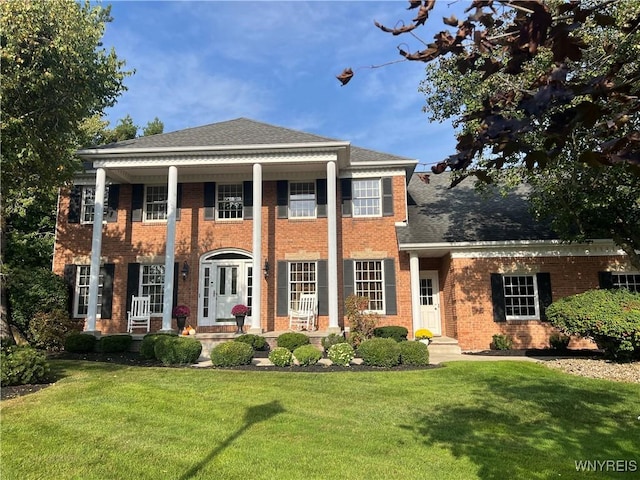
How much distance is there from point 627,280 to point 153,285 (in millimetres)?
16260

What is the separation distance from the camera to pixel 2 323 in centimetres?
1105

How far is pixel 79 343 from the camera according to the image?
13164 millimetres

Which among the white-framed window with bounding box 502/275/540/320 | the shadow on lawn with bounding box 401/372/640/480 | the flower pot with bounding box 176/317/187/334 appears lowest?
the shadow on lawn with bounding box 401/372/640/480

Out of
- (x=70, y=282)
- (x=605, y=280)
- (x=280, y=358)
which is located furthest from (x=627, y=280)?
(x=70, y=282)

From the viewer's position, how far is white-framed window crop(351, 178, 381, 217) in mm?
16906

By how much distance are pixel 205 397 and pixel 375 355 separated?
4.66 m

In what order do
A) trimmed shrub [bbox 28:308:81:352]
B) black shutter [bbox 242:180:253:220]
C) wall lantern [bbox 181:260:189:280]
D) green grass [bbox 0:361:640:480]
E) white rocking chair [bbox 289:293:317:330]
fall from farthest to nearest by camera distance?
black shutter [bbox 242:180:253:220] → wall lantern [bbox 181:260:189:280] → white rocking chair [bbox 289:293:317:330] → trimmed shrub [bbox 28:308:81:352] → green grass [bbox 0:361:640:480]

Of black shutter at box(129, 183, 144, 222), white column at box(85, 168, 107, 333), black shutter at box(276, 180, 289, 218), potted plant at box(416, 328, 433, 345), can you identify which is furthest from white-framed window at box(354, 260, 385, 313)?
white column at box(85, 168, 107, 333)

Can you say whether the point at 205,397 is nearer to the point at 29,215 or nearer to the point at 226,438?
the point at 226,438

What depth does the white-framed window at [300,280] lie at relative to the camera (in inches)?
646

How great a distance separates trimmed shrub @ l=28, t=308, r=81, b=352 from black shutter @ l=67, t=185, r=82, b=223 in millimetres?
4322

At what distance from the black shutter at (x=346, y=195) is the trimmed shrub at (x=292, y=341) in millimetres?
5519

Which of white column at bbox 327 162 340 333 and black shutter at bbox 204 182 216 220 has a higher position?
black shutter at bbox 204 182 216 220

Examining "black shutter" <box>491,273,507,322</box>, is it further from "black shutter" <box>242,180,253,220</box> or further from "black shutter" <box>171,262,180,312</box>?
"black shutter" <box>171,262,180,312</box>
